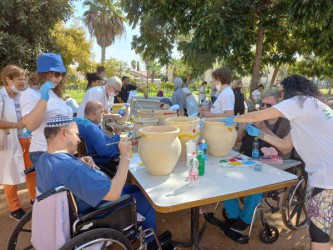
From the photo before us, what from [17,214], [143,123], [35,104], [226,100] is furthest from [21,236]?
[226,100]

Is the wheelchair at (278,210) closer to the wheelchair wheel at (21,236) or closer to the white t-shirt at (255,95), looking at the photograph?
the wheelchair wheel at (21,236)

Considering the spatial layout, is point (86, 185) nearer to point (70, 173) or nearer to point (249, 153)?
point (70, 173)

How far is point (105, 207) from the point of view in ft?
4.62

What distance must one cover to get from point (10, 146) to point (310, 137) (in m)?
2.56

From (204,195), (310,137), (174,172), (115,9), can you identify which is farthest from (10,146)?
(115,9)

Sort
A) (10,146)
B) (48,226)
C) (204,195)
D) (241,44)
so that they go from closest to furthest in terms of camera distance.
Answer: (48,226), (204,195), (10,146), (241,44)

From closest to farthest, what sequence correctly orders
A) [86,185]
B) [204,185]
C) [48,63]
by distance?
1. [86,185]
2. [204,185]
3. [48,63]


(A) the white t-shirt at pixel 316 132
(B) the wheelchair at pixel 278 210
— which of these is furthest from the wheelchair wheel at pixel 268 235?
(A) the white t-shirt at pixel 316 132

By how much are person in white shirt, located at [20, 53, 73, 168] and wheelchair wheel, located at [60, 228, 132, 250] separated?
102cm

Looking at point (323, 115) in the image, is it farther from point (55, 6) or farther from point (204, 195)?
point (55, 6)

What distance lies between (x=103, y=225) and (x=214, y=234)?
4.20 feet

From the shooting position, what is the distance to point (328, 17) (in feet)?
13.9

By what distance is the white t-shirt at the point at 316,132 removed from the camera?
1.48 meters

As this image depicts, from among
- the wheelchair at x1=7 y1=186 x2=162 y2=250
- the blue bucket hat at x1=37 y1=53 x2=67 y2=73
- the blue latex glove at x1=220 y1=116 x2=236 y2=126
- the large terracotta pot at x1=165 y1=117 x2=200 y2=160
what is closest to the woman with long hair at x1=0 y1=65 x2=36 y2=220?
the blue bucket hat at x1=37 y1=53 x2=67 y2=73
